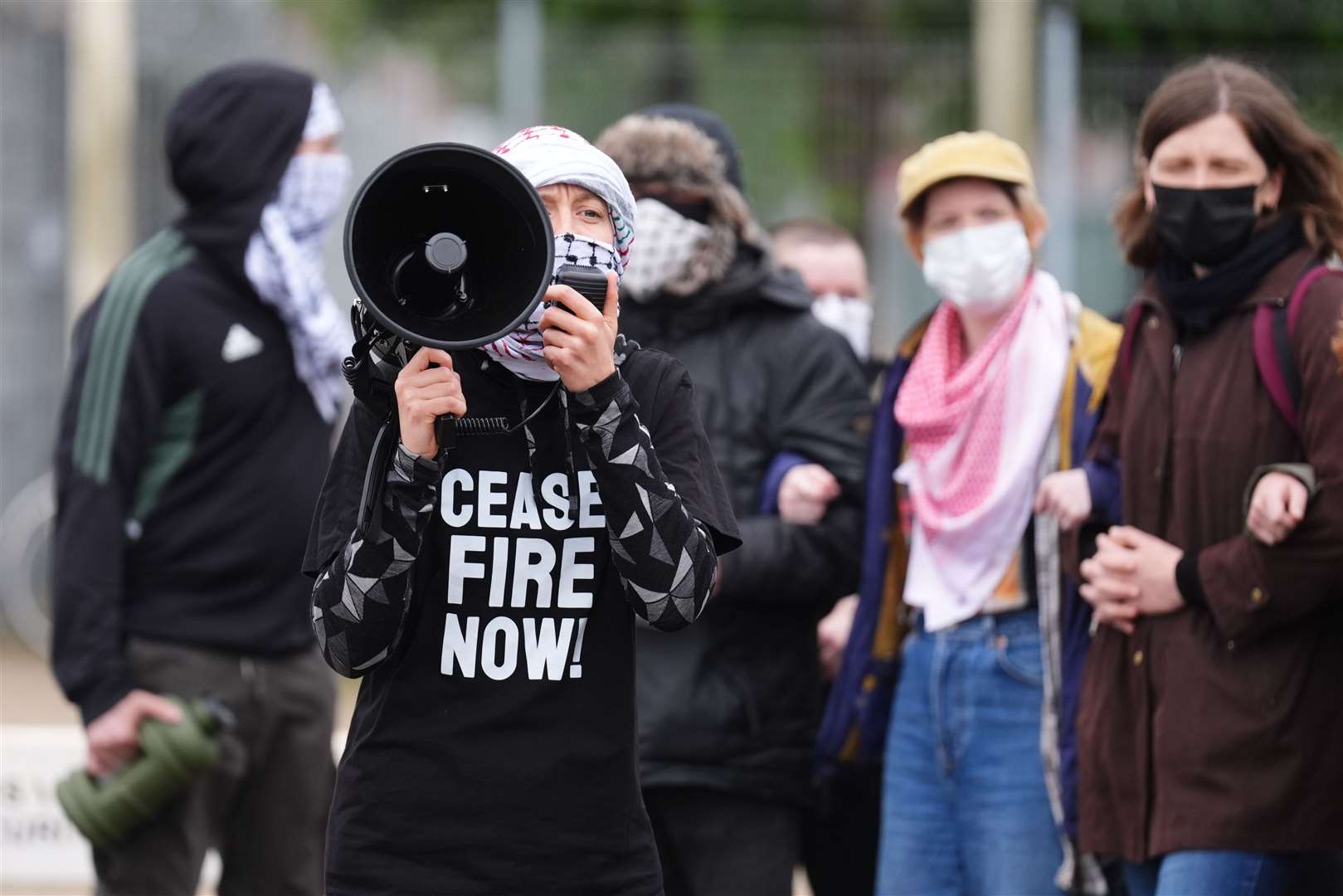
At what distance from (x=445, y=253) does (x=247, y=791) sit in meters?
2.36

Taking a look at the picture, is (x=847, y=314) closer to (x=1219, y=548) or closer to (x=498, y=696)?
(x=1219, y=548)

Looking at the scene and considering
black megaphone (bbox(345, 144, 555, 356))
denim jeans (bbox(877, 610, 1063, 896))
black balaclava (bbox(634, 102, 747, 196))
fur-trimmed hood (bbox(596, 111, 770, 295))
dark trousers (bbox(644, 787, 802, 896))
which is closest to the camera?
black megaphone (bbox(345, 144, 555, 356))

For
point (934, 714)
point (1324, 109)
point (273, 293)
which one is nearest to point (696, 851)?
point (934, 714)

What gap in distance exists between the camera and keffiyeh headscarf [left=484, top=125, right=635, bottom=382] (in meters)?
2.84

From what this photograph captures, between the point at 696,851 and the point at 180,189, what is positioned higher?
the point at 180,189

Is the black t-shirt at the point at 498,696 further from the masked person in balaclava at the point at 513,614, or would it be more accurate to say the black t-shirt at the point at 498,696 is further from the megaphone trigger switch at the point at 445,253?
the megaphone trigger switch at the point at 445,253

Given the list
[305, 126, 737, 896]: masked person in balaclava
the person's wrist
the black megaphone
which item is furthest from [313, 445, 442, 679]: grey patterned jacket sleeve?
the person's wrist

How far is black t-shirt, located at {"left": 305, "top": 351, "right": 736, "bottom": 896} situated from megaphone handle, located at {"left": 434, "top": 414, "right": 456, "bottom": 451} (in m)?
0.13

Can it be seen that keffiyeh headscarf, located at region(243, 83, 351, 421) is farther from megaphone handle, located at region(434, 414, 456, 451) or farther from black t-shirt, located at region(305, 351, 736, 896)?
megaphone handle, located at region(434, 414, 456, 451)

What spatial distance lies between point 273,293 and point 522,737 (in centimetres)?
207

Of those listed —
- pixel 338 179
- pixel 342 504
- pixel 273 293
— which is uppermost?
pixel 338 179

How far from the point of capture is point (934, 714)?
4.05 metres

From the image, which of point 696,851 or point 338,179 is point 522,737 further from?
point 338,179

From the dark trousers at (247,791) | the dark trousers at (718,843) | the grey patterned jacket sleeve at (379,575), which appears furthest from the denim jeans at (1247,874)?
the dark trousers at (247,791)
